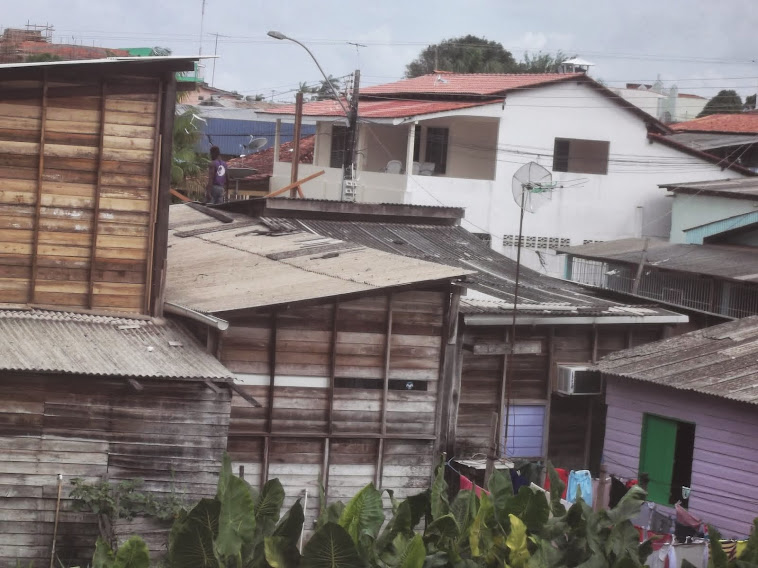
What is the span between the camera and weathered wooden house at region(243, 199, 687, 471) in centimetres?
1489

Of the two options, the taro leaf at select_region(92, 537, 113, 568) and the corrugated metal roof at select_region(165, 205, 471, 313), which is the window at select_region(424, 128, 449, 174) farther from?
the taro leaf at select_region(92, 537, 113, 568)

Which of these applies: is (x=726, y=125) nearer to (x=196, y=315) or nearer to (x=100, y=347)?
(x=196, y=315)

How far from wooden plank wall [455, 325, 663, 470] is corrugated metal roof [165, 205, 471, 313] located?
2060mm

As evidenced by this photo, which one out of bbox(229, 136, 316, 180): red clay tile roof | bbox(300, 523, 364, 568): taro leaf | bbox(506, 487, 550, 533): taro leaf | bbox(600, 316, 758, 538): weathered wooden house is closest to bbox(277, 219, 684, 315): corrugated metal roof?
bbox(600, 316, 758, 538): weathered wooden house

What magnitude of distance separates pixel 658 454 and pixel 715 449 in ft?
3.58

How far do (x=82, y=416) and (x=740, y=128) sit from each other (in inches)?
1183

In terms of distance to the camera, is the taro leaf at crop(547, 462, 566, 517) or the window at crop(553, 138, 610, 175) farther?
the window at crop(553, 138, 610, 175)

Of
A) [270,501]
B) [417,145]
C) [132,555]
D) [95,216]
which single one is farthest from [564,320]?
[417,145]

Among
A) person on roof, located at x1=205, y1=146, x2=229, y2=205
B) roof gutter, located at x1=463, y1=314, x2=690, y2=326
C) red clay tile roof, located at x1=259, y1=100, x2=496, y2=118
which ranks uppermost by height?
red clay tile roof, located at x1=259, y1=100, x2=496, y2=118

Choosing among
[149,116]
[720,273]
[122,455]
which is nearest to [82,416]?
[122,455]

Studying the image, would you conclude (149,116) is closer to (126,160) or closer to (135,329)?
(126,160)

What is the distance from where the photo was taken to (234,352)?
12594 mm

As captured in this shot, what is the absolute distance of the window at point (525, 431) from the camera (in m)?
15.7

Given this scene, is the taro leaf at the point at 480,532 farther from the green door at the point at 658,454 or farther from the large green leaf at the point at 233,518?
the green door at the point at 658,454
